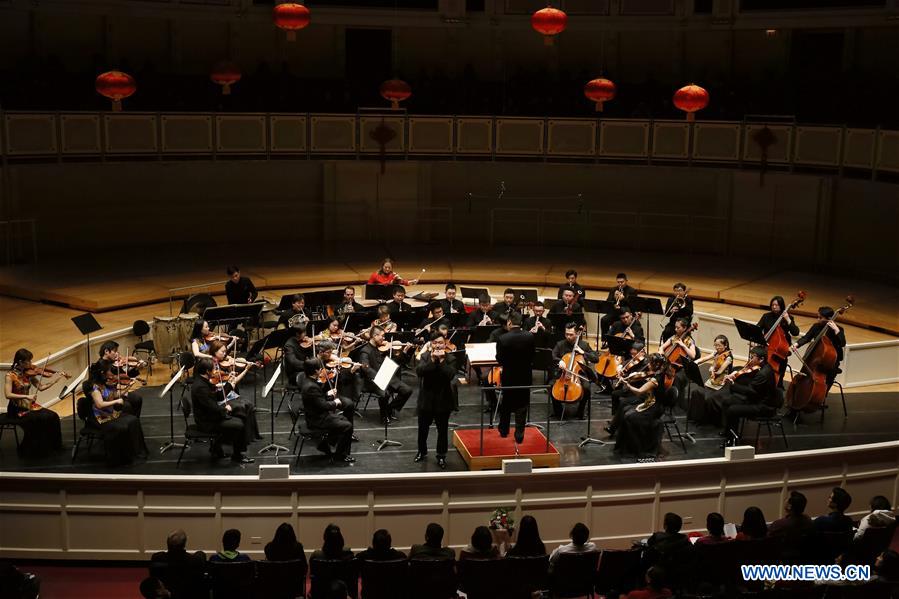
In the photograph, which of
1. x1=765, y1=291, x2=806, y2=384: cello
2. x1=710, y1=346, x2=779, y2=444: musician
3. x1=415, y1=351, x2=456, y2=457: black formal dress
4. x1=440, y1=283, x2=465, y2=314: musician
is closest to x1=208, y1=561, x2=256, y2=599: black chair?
x1=415, y1=351, x2=456, y2=457: black formal dress

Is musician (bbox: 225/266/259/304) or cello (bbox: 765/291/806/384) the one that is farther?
musician (bbox: 225/266/259/304)

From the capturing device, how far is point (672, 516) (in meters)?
8.98

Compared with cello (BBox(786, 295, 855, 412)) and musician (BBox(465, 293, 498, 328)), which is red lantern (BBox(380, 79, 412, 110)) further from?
cello (BBox(786, 295, 855, 412))

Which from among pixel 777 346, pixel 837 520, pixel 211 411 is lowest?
pixel 837 520

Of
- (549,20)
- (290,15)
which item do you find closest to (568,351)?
(549,20)

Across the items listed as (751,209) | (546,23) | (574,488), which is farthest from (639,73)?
(574,488)

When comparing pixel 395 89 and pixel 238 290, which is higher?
pixel 395 89

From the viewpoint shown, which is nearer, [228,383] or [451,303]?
[228,383]

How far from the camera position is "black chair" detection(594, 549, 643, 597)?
353 inches

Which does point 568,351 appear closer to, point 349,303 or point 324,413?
point 349,303

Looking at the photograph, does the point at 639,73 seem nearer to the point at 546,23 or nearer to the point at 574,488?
the point at 546,23

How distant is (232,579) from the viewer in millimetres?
8766

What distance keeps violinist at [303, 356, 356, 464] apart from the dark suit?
181 centimetres

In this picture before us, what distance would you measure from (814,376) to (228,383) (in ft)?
23.9
